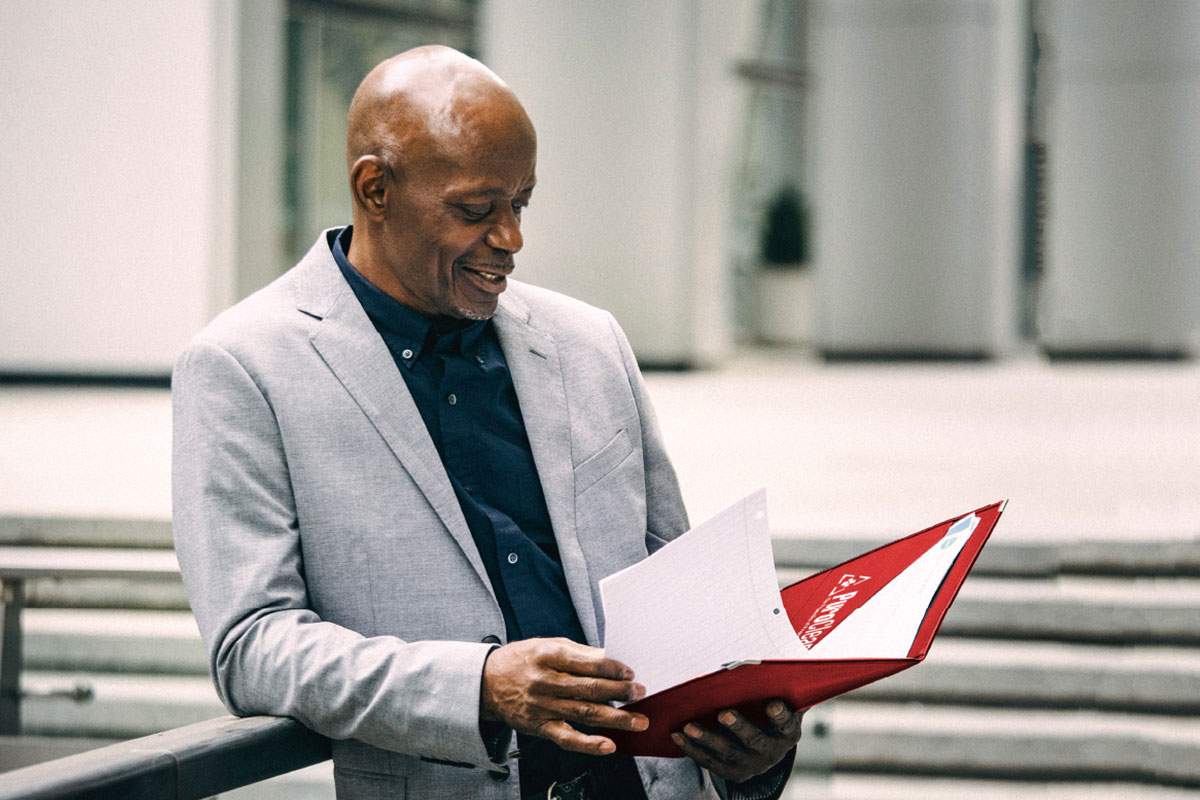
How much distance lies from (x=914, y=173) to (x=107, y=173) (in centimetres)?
755

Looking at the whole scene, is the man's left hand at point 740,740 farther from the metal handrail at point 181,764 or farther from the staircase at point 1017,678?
the staircase at point 1017,678

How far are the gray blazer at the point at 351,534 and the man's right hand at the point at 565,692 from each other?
5 cm

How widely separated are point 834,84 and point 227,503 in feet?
45.9

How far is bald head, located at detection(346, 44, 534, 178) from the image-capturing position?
1.98 m

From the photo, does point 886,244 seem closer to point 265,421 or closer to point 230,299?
point 230,299

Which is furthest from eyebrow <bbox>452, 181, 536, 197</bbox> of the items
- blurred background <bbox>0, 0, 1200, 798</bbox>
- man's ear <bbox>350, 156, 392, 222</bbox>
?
blurred background <bbox>0, 0, 1200, 798</bbox>

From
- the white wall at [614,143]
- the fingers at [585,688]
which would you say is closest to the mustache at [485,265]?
the fingers at [585,688]

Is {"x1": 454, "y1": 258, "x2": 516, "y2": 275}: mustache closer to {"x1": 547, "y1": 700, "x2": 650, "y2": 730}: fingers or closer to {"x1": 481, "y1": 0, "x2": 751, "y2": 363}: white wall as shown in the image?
{"x1": 547, "y1": 700, "x2": 650, "y2": 730}: fingers

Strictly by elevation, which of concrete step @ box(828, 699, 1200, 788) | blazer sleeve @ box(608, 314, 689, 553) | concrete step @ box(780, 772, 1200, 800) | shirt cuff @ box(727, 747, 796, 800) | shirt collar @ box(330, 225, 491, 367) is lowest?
concrete step @ box(780, 772, 1200, 800)

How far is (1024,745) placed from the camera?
Result: 4629 mm

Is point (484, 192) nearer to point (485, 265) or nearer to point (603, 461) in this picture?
point (485, 265)

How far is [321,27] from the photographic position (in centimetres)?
1418

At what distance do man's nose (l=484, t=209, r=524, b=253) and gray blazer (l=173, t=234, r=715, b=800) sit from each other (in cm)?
20

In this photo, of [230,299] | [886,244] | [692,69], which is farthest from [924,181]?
[230,299]
